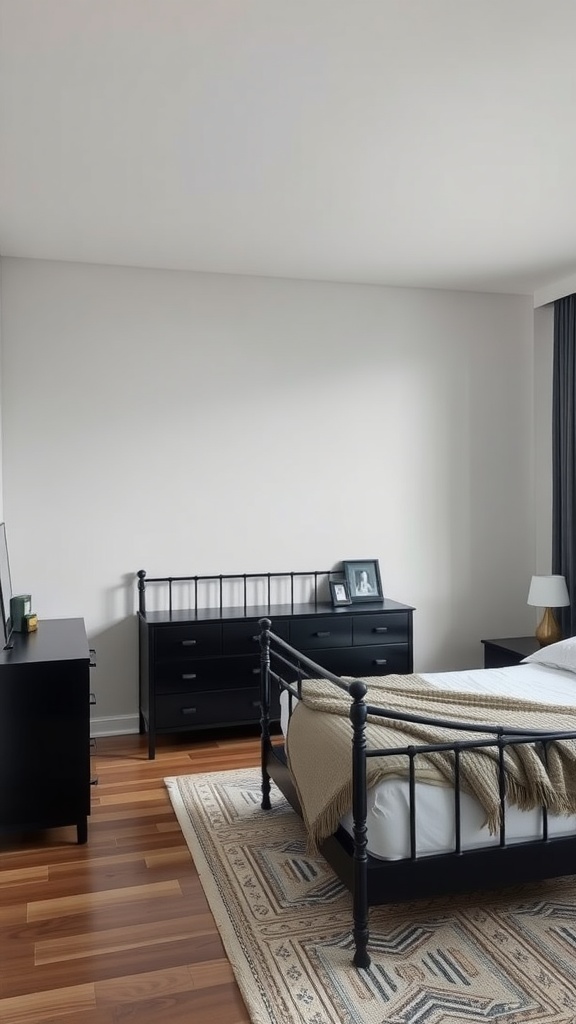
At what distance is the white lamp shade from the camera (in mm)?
4691

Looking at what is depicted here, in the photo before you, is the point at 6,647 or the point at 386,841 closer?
the point at 386,841

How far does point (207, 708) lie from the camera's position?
14.4 feet

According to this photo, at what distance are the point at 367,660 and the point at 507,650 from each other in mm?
855

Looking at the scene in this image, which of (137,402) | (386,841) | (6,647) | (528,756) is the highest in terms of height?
(137,402)

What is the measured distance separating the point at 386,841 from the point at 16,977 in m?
1.16

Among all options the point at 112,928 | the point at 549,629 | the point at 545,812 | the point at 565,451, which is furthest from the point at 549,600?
the point at 112,928

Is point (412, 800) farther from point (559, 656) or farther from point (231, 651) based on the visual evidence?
point (231, 651)

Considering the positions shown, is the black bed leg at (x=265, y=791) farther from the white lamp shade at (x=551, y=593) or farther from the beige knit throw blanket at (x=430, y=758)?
the white lamp shade at (x=551, y=593)

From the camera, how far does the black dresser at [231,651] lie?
4.30 m

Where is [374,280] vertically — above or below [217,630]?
above

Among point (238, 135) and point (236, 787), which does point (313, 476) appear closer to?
point (236, 787)

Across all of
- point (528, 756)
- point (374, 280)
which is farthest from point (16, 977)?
point (374, 280)

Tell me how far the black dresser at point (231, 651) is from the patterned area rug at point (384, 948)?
1.26m

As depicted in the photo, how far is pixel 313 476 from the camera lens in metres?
4.96
